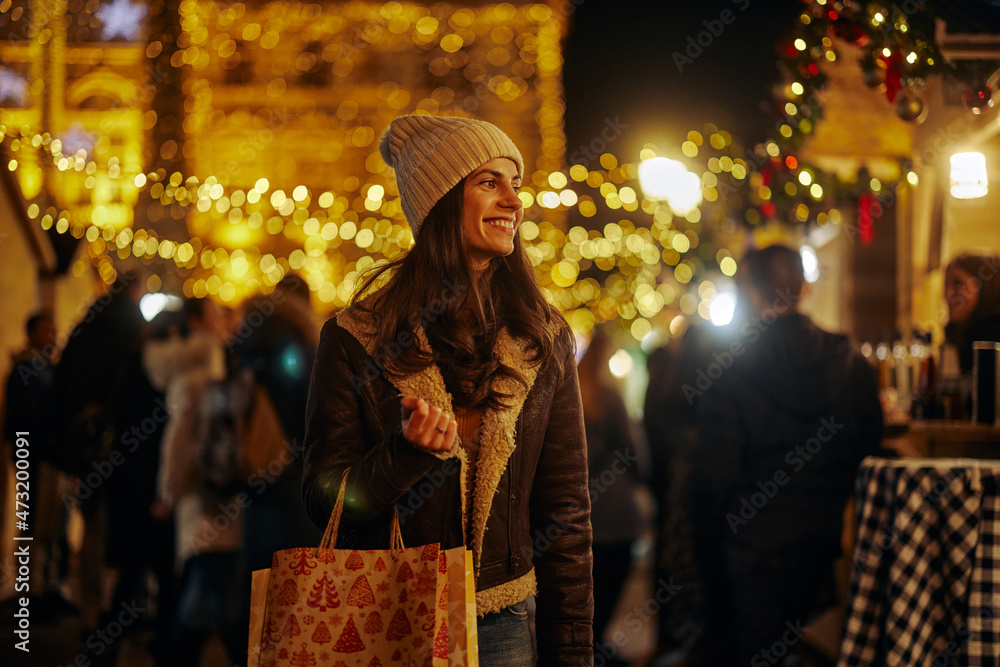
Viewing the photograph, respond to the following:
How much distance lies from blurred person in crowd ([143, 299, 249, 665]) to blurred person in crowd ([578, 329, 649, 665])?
208 centimetres

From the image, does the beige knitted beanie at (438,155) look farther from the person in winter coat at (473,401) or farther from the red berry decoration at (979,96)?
the red berry decoration at (979,96)

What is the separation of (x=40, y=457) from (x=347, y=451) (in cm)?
607

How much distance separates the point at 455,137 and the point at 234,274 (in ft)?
76.4

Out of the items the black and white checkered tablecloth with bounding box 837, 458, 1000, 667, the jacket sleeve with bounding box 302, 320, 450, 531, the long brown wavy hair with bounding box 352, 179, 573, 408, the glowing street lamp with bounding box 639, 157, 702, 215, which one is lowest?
the black and white checkered tablecloth with bounding box 837, 458, 1000, 667

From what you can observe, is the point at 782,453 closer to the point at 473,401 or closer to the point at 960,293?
the point at 960,293

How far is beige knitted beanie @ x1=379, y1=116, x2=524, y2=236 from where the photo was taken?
91.4 inches

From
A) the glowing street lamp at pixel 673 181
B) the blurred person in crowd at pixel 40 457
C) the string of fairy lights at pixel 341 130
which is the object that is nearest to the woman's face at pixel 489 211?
the blurred person in crowd at pixel 40 457

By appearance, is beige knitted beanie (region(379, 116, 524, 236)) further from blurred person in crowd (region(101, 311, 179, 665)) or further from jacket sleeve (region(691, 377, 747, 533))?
blurred person in crowd (region(101, 311, 179, 665))

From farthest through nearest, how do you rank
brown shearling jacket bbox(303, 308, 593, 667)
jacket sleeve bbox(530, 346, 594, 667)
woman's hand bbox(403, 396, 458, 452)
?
jacket sleeve bbox(530, 346, 594, 667), brown shearling jacket bbox(303, 308, 593, 667), woman's hand bbox(403, 396, 458, 452)

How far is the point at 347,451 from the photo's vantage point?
2.12m

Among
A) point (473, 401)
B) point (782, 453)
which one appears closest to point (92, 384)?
point (782, 453)

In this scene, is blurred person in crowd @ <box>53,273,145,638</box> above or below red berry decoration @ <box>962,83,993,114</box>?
below

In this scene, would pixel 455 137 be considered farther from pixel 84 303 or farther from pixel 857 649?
pixel 84 303

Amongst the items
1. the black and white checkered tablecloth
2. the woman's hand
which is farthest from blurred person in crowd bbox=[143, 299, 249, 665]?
the woman's hand
